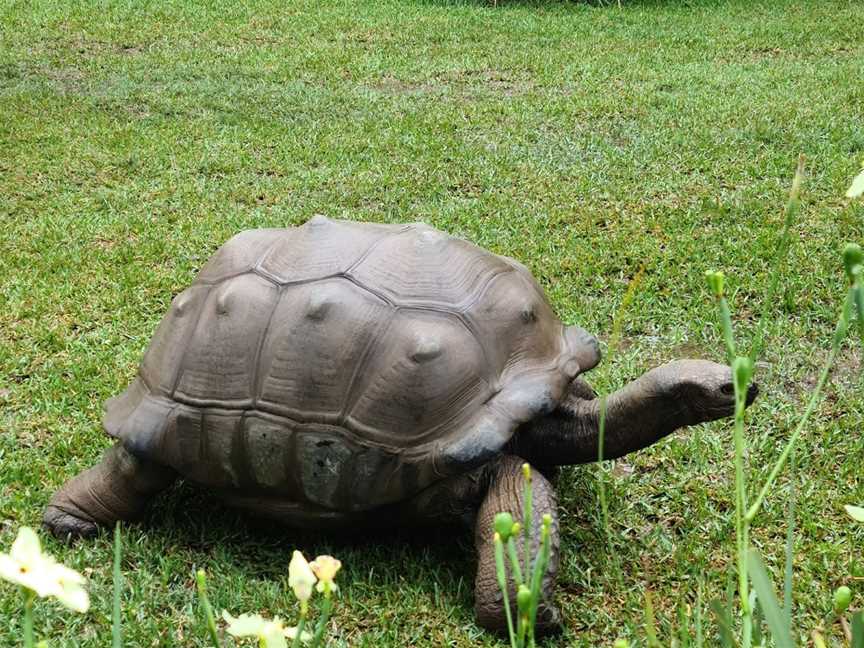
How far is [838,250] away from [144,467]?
2.96 m

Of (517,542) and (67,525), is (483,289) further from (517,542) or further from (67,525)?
(67,525)

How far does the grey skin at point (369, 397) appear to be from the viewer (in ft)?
7.55

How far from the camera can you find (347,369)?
7.66ft

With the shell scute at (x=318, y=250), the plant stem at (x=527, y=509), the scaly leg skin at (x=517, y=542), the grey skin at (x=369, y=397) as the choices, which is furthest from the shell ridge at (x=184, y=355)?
the plant stem at (x=527, y=509)

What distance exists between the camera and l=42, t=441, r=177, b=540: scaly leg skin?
2570mm

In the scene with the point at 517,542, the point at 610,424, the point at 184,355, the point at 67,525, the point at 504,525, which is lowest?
the point at 67,525

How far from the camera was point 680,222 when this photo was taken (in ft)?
14.8

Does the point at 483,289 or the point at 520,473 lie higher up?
the point at 483,289

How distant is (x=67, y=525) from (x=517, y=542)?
3.90 feet

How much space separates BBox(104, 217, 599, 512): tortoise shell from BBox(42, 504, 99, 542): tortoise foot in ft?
0.86

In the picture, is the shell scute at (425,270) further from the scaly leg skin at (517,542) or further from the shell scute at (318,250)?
the scaly leg skin at (517,542)

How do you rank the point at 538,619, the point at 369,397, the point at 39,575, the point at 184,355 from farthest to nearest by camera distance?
the point at 184,355 → the point at 369,397 → the point at 538,619 → the point at 39,575

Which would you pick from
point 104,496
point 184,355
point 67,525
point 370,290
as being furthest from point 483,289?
point 67,525

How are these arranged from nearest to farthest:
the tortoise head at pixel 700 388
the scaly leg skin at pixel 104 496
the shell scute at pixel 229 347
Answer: the tortoise head at pixel 700 388, the shell scute at pixel 229 347, the scaly leg skin at pixel 104 496
